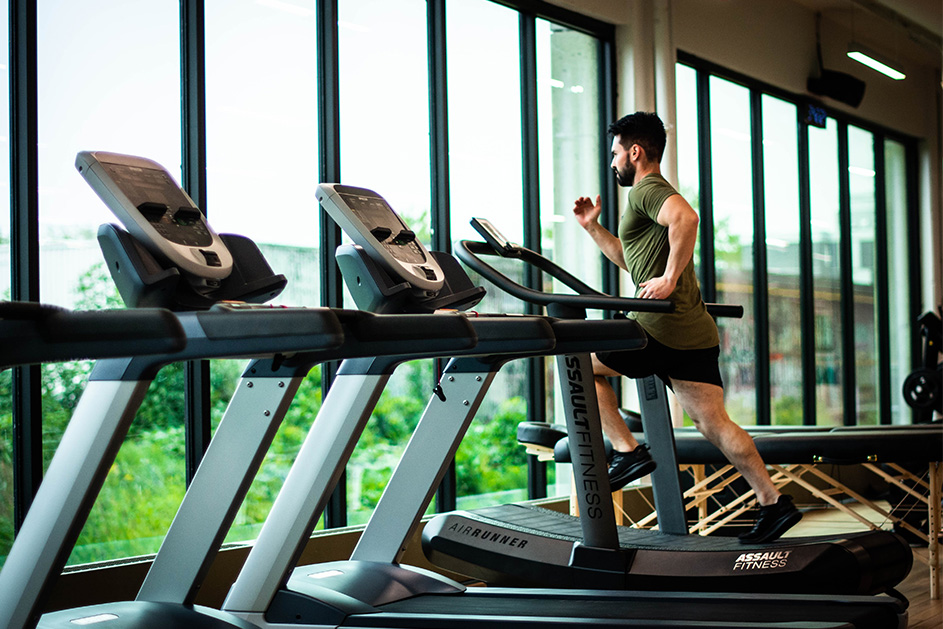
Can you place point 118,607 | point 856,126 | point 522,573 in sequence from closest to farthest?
1. point 118,607
2. point 522,573
3. point 856,126

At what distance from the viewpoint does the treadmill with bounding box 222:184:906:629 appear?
8.25 ft

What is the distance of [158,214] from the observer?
226 cm

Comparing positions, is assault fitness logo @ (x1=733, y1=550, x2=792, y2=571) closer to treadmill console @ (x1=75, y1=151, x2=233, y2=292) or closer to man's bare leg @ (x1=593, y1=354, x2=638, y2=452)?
man's bare leg @ (x1=593, y1=354, x2=638, y2=452)

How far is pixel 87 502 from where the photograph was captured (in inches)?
75.7

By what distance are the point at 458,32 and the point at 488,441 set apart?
1992 millimetres

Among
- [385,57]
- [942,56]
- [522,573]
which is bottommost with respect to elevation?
[522,573]

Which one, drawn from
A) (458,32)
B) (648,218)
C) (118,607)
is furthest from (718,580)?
(458,32)

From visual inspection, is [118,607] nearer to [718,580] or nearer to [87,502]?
[87,502]

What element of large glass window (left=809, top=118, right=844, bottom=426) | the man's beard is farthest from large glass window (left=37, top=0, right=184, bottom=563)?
large glass window (left=809, top=118, right=844, bottom=426)

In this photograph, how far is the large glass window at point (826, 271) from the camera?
7656mm

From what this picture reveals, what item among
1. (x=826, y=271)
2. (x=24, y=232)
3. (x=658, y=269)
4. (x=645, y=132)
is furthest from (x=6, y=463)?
(x=826, y=271)

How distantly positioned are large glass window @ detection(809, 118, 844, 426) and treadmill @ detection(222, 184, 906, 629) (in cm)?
503

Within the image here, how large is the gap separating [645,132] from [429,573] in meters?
1.61

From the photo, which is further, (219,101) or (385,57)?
(385,57)
